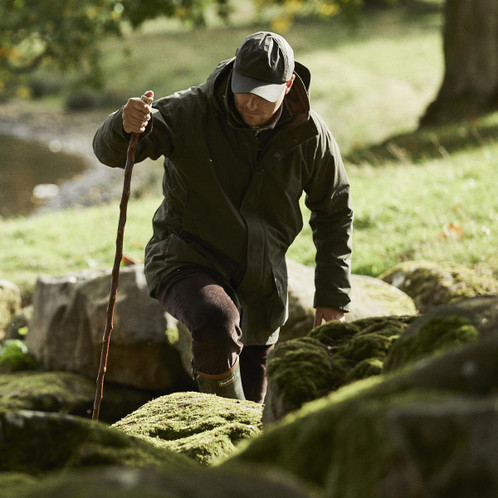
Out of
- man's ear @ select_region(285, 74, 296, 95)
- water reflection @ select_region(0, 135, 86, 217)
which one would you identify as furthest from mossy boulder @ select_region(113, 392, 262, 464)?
water reflection @ select_region(0, 135, 86, 217)

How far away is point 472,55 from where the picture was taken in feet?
56.6

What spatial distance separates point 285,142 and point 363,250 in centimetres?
438

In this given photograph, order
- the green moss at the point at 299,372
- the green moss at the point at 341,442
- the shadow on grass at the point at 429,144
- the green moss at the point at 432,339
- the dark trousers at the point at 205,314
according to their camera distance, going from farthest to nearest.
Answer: the shadow on grass at the point at 429,144, the dark trousers at the point at 205,314, the green moss at the point at 299,372, the green moss at the point at 432,339, the green moss at the point at 341,442

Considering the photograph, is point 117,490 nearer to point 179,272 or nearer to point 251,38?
point 179,272

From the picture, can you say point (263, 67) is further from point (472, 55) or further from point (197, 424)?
point (472, 55)

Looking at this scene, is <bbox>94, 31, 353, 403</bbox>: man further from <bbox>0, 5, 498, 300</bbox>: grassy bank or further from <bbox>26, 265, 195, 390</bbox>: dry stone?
<bbox>0, 5, 498, 300</bbox>: grassy bank

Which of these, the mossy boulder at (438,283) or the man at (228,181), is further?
the mossy boulder at (438,283)

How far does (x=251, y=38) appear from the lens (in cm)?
492

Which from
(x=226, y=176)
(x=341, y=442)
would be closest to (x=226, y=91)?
(x=226, y=176)

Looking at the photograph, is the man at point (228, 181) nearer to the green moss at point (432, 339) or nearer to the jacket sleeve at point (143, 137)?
the jacket sleeve at point (143, 137)

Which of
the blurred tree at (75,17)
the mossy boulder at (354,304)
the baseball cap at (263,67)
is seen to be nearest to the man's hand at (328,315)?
the mossy boulder at (354,304)

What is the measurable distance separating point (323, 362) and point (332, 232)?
221cm

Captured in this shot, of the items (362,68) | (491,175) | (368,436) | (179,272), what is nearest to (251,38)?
(179,272)

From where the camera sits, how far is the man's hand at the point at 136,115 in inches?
183
